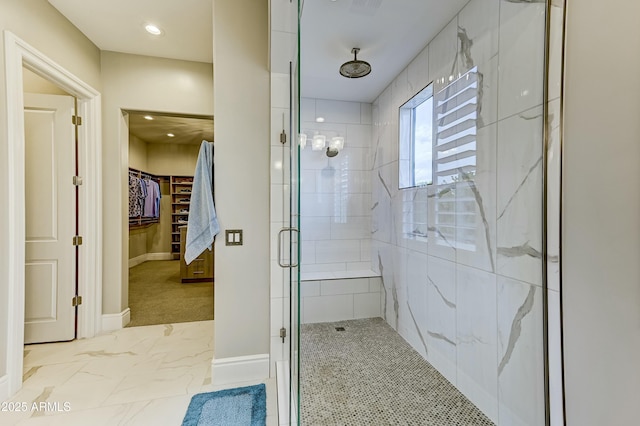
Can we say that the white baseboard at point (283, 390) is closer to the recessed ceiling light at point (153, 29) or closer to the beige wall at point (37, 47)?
the beige wall at point (37, 47)

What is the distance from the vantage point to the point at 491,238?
1.32 metres

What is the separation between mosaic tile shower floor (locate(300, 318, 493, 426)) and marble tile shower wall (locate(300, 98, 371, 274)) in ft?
2.67

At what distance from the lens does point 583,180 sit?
2.51ft

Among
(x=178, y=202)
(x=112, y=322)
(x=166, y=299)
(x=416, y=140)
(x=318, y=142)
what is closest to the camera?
(x=416, y=140)

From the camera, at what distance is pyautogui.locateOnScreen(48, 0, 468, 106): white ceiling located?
1637 mm

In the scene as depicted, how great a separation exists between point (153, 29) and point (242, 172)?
1.71 meters

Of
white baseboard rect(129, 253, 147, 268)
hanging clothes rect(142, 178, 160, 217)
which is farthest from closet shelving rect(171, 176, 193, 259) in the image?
white baseboard rect(129, 253, 147, 268)

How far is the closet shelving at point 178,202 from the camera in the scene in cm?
619

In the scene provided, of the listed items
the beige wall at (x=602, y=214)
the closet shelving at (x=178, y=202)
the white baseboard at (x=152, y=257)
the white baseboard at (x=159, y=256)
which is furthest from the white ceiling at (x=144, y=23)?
the white baseboard at (x=159, y=256)

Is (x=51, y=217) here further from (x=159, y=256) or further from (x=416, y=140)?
(x=159, y=256)

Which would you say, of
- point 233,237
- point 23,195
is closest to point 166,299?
point 23,195

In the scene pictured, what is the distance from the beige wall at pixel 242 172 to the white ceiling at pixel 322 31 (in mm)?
432

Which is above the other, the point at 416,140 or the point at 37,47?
the point at 37,47

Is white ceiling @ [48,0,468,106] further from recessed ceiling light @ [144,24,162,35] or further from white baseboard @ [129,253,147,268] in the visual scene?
white baseboard @ [129,253,147,268]
